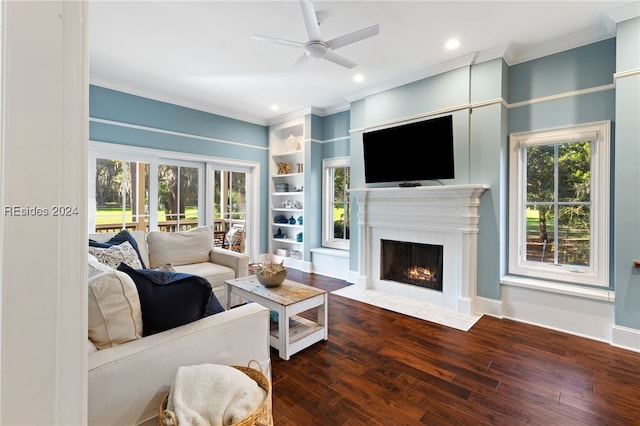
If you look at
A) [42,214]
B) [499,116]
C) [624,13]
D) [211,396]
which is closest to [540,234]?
[499,116]

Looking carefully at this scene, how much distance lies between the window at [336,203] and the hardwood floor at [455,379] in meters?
2.23

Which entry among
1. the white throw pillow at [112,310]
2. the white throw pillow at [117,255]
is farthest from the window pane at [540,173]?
the white throw pillow at [117,255]

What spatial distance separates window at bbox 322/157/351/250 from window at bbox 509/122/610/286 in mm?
2385

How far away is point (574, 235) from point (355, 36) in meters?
2.84

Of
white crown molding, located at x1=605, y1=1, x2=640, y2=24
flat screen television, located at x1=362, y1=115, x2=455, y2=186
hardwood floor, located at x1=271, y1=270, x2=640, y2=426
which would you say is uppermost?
white crown molding, located at x1=605, y1=1, x2=640, y2=24

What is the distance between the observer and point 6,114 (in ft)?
2.00

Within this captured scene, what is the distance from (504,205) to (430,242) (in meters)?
0.87

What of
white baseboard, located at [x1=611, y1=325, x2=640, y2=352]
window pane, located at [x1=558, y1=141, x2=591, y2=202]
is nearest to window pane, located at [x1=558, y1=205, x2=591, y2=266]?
window pane, located at [x1=558, y1=141, x2=591, y2=202]

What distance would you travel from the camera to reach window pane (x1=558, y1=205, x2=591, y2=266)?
113 inches

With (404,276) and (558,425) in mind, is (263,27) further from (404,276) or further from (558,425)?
(558,425)

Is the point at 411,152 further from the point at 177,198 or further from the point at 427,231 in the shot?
the point at 177,198

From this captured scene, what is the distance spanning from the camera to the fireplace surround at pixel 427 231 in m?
3.20

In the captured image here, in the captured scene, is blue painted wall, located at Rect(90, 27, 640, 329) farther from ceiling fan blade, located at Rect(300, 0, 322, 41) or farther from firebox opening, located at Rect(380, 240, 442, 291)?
ceiling fan blade, located at Rect(300, 0, 322, 41)

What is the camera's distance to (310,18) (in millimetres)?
2145
